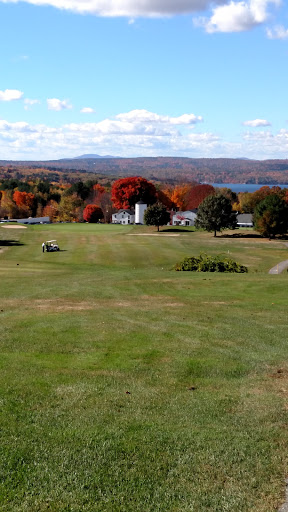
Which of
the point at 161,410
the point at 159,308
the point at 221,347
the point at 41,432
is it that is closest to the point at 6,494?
the point at 41,432

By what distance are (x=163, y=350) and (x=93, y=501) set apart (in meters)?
7.52

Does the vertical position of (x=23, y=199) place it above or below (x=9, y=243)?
above

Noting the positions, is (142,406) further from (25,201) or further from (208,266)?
(25,201)

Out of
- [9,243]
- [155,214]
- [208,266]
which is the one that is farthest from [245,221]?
[208,266]

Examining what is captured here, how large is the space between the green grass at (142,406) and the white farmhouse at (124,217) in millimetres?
118057

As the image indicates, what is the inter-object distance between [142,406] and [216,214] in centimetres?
8268

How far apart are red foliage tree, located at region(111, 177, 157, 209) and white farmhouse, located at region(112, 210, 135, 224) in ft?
12.0

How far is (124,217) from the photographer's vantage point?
142125 millimetres

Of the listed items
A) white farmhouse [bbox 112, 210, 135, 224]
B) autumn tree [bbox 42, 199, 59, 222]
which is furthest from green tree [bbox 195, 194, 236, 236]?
autumn tree [bbox 42, 199, 59, 222]

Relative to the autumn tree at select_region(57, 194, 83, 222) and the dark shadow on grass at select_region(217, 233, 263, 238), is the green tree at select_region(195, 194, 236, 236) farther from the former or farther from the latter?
the autumn tree at select_region(57, 194, 83, 222)

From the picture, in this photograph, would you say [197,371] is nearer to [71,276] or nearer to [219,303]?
[219,303]

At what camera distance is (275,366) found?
13070 mm

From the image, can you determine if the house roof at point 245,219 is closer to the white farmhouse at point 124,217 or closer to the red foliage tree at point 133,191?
the red foliage tree at point 133,191

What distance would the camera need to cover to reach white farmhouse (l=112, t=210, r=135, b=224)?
141 m
